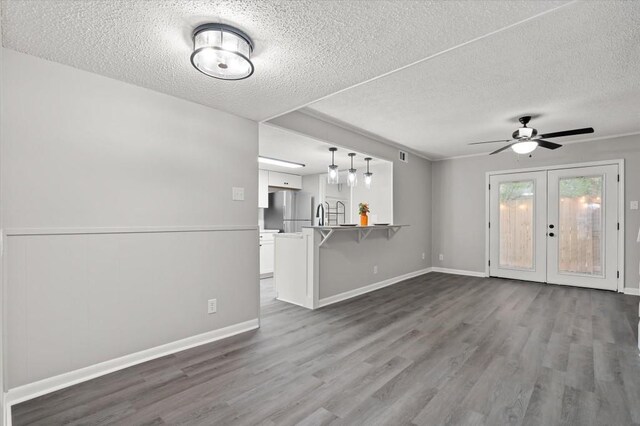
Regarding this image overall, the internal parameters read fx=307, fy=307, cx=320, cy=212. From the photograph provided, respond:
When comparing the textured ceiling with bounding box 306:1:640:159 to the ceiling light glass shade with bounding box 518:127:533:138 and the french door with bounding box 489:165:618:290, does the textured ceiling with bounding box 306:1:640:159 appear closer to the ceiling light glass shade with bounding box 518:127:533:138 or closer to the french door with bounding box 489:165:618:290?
the ceiling light glass shade with bounding box 518:127:533:138

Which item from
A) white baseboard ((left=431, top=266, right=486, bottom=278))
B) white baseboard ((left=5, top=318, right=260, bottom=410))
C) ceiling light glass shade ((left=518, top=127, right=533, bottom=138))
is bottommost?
white baseboard ((left=431, top=266, right=486, bottom=278))

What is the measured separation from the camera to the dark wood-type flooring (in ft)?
6.14

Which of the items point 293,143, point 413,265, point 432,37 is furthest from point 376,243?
point 432,37

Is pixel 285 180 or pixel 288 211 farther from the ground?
pixel 285 180

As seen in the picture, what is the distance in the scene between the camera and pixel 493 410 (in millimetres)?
1918

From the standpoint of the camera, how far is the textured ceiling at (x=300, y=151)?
4.09m

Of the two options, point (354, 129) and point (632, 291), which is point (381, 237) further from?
point (632, 291)

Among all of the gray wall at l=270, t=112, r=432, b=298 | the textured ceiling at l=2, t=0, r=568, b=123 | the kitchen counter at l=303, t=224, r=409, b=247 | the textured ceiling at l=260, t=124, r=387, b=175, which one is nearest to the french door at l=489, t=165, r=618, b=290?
the gray wall at l=270, t=112, r=432, b=298

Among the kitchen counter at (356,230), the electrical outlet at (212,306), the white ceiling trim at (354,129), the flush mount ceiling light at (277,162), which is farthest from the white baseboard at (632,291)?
the electrical outlet at (212,306)

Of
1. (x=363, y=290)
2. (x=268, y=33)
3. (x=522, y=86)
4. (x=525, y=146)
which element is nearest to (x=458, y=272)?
(x=363, y=290)

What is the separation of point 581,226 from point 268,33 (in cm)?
594

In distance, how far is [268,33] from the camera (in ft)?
6.10

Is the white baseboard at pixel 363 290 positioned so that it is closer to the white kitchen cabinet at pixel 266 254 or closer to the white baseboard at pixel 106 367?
the white baseboard at pixel 106 367

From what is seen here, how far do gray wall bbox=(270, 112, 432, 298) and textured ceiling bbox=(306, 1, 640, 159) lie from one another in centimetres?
28
